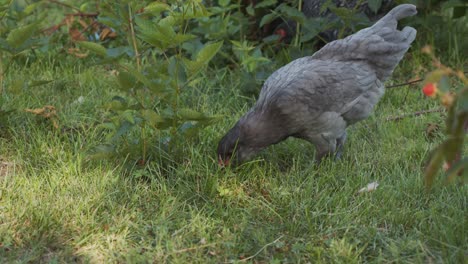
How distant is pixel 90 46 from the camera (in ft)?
11.4

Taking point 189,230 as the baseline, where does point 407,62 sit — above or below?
below

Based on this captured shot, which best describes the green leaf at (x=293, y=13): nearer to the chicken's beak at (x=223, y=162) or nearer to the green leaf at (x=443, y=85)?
the chicken's beak at (x=223, y=162)

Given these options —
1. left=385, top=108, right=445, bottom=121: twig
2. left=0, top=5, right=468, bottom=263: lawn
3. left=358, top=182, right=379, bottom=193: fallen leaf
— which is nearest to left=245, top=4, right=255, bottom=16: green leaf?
left=0, top=5, right=468, bottom=263: lawn

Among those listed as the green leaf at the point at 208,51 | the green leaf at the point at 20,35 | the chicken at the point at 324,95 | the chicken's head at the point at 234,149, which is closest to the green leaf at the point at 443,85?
the green leaf at the point at 208,51

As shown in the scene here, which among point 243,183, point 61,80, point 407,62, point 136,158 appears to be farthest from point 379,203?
point 61,80

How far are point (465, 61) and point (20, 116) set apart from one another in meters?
3.37

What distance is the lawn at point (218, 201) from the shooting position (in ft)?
10.4

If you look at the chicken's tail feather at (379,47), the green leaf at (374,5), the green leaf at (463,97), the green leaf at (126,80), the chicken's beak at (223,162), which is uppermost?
the green leaf at (463,97)

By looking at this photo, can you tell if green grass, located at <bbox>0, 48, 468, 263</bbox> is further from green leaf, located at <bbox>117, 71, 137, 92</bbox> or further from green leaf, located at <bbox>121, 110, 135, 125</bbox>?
green leaf, located at <bbox>117, 71, 137, 92</bbox>

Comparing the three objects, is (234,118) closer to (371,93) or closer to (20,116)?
(371,93)

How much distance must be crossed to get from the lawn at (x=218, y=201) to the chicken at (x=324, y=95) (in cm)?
14

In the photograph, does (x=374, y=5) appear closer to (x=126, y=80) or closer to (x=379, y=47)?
(x=379, y=47)

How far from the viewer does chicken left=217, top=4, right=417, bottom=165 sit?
3.92 meters

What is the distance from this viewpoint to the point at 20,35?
3.85 m
